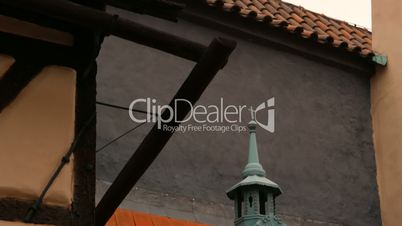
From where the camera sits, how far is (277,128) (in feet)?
34.9

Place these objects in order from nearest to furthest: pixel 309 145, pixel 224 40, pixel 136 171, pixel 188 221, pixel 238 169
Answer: pixel 224 40, pixel 136 171, pixel 188 221, pixel 238 169, pixel 309 145

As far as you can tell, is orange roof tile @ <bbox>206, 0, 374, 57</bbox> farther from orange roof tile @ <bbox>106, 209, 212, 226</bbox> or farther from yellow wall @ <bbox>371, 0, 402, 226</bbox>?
orange roof tile @ <bbox>106, 209, 212, 226</bbox>

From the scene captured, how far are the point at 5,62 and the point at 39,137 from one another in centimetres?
53

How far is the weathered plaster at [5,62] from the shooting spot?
527 cm

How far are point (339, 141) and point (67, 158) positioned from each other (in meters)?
6.38

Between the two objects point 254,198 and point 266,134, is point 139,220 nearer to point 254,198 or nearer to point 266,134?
point 254,198

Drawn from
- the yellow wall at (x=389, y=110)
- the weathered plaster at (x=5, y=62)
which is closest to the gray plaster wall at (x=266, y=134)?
the yellow wall at (x=389, y=110)

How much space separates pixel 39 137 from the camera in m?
5.20

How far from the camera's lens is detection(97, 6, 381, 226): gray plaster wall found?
954 cm

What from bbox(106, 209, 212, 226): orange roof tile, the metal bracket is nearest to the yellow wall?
the metal bracket

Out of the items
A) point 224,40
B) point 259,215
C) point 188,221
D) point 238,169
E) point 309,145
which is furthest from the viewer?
point 309,145

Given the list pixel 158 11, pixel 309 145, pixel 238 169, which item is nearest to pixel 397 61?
pixel 309 145

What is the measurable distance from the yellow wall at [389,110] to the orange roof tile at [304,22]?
0.31 meters

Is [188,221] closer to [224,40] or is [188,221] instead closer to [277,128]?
[277,128]
